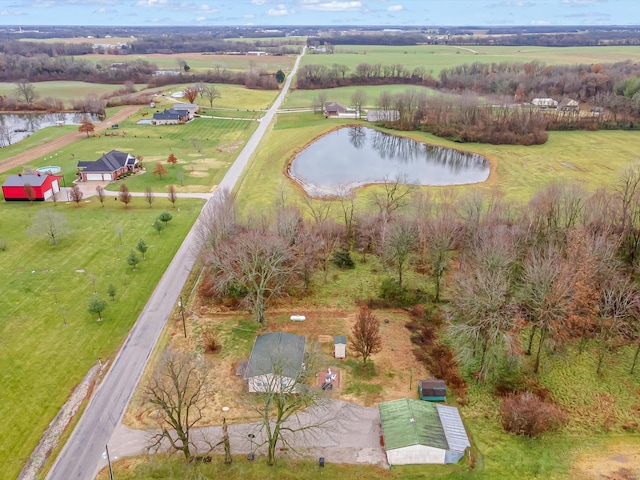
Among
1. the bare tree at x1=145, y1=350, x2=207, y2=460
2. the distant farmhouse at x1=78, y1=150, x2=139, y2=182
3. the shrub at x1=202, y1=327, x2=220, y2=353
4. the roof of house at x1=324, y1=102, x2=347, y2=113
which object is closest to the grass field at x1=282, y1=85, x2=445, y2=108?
the roof of house at x1=324, y1=102, x2=347, y2=113

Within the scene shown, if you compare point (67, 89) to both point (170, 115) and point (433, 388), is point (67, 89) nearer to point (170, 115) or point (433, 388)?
point (170, 115)

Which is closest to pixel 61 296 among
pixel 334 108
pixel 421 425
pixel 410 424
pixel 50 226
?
pixel 50 226

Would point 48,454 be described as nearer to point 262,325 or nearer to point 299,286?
point 262,325

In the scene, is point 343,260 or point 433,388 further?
point 343,260

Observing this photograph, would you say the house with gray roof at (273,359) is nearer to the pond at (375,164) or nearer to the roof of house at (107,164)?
the pond at (375,164)

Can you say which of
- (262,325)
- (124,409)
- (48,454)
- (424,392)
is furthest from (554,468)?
(48,454)

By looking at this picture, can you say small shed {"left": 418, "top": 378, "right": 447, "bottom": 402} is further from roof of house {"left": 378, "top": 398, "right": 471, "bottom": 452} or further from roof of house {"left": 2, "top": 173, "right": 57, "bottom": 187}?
roof of house {"left": 2, "top": 173, "right": 57, "bottom": 187}

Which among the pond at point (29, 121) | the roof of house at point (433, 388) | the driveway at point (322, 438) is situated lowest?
the driveway at point (322, 438)

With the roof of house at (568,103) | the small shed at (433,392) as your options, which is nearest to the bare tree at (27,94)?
the small shed at (433,392)
